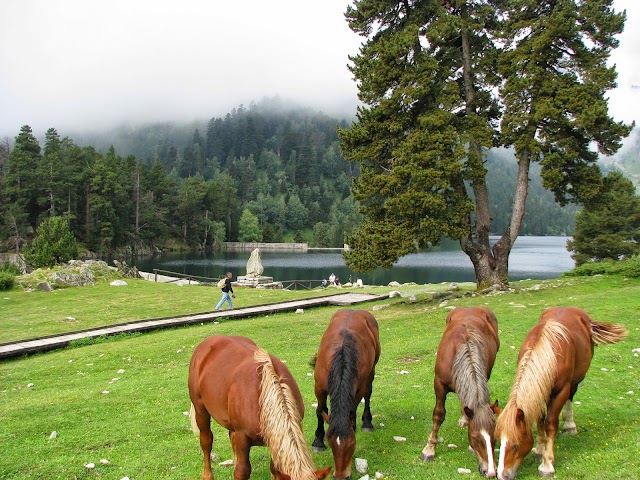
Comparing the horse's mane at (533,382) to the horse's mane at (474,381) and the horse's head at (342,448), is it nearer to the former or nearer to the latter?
the horse's mane at (474,381)

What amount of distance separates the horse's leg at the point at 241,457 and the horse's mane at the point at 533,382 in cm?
306

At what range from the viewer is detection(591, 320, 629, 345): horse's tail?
7586 mm

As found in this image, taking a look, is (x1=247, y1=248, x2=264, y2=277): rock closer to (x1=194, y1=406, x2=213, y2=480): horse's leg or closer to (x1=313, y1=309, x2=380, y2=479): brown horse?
(x1=313, y1=309, x2=380, y2=479): brown horse

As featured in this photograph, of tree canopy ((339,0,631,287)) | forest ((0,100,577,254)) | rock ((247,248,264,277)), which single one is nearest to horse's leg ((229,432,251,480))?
tree canopy ((339,0,631,287))

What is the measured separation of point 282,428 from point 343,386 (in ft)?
4.37

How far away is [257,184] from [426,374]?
586 feet

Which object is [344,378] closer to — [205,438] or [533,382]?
[205,438]

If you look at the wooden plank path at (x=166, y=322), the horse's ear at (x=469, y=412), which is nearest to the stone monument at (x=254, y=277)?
the wooden plank path at (x=166, y=322)

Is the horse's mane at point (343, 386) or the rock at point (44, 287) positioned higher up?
the horse's mane at point (343, 386)

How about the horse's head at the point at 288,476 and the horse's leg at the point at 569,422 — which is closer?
the horse's head at the point at 288,476

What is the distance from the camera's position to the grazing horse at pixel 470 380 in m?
5.87

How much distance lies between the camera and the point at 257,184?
186000 mm

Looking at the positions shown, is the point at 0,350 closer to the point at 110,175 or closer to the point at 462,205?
the point at 462,205

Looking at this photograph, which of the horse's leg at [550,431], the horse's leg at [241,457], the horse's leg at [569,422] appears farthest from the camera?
the horse's leg at [569,422]
